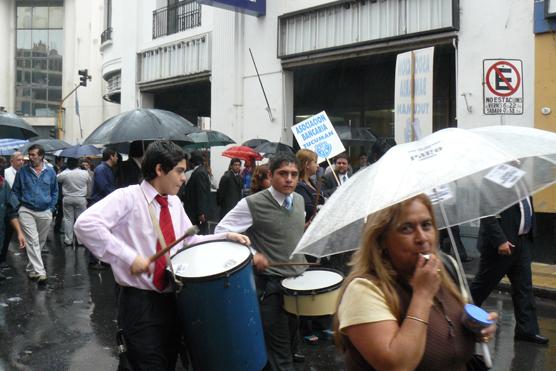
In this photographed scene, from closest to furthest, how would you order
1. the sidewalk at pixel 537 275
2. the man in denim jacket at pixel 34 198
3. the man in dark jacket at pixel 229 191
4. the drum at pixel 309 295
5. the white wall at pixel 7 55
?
the drum at pixel 309 295 → the sidewalk at pixel 537 275 → the man in denim jacket at pixel 34 198 → the man in dark jacket at pixel 229 191 → the white wall at pixel 7 55

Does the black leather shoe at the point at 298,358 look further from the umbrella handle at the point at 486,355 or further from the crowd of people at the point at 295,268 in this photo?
the umbrella handle at the point at 486,355

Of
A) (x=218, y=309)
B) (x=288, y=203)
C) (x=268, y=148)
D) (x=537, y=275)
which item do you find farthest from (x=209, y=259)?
(x=268, y=148)

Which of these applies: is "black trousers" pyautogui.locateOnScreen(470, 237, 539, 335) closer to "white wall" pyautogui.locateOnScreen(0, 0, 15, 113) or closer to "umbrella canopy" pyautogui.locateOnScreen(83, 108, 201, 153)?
"umbrella canopy" pyautogui.locateOnScreen(83, 108, 201, 153)

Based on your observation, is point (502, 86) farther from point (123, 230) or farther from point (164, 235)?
point (123, 230)

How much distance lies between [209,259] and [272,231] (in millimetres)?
1092

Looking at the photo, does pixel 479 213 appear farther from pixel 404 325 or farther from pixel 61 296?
pixel 61 296

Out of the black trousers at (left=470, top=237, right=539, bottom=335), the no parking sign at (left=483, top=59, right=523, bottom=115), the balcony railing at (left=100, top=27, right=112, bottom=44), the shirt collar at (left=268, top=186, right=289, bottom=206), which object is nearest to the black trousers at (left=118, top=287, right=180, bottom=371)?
the shirt collar at (left=268, top=186, right=289, bottom=206)

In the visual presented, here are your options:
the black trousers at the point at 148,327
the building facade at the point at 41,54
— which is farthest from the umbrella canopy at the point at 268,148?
the building facade at the point at 41,54

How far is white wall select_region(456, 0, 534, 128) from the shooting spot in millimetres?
10406

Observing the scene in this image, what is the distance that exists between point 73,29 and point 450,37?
4230 centimetres

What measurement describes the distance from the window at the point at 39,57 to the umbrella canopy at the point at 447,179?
50.5m

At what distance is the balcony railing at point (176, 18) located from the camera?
18609mm

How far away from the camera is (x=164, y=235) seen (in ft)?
11.9

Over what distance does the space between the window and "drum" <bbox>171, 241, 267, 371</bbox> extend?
4942 centimetres
